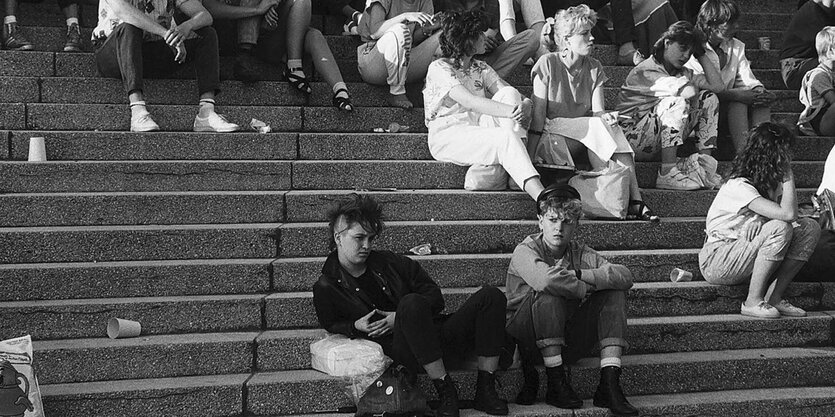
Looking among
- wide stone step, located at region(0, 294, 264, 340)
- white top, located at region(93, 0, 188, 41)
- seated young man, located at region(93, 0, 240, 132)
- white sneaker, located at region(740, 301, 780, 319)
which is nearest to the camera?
wide stone step, located at region(0, 294, 264, 340)

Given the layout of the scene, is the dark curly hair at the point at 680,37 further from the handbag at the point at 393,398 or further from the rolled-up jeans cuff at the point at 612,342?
the handbag at the point at 393,398

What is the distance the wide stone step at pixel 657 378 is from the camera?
4645 millimetres

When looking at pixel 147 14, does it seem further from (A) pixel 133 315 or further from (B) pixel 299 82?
(A) pixel 133 315

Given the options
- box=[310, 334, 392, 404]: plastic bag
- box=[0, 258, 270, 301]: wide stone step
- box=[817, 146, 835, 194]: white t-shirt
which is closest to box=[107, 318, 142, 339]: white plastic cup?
box=[0, 258, 270, 301]: wide stone step

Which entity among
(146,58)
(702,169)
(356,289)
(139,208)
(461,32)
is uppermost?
(461,32)

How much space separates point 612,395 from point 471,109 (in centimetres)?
227

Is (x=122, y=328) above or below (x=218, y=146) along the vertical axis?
below

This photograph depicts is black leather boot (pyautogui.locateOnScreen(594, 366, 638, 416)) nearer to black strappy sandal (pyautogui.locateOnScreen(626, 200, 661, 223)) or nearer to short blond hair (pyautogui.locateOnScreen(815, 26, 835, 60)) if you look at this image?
black strappy sandal (pyautogui.locateOnScreen(626, 200, 661, 223))

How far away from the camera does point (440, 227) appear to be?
5.67 m

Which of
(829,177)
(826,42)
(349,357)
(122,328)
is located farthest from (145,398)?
(826,42)

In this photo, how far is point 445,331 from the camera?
4758mm

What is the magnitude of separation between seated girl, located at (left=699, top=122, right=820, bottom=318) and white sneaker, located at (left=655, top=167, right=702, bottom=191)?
0.79m

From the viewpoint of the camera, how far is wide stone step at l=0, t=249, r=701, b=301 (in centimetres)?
507

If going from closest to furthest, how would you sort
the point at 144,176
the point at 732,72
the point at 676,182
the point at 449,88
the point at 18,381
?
the point at 18,381 → the point at 144,176 → the point at 449,88 → the point at 676,182 → the point at 732,72
